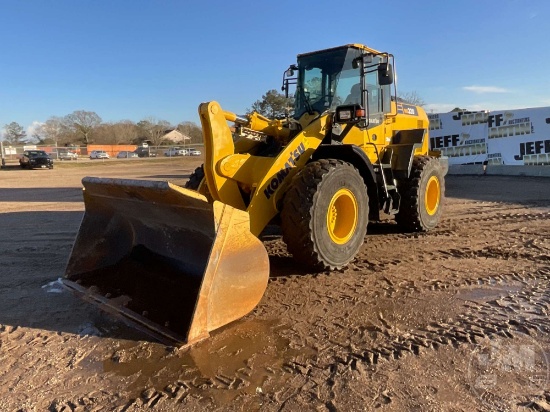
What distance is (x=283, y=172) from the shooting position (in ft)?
15.7

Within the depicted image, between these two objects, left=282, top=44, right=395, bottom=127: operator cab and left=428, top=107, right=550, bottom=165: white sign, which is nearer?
left=282, top=44, right=395, bottom=127: operator cab

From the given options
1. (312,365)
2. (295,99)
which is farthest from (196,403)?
(295,99)

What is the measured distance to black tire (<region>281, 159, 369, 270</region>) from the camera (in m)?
4.56

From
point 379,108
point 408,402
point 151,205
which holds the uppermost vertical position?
point 379,108

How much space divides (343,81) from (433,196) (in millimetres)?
2895

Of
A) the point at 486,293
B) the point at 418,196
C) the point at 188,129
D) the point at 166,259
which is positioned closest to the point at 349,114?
the point at 418,196

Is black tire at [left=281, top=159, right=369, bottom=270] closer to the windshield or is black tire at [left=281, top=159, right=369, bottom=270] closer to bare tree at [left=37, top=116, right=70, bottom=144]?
the windshield

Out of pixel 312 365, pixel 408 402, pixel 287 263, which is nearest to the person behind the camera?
pixel 408 402

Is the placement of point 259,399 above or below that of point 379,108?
below

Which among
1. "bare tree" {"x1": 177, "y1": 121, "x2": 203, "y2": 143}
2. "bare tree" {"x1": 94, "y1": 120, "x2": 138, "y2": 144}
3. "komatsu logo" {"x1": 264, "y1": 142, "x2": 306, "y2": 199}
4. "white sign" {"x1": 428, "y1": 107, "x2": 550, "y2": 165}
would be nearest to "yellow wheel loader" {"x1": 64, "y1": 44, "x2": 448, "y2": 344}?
"komatsu logo" {"x1": 264, "y1": 142, "x2": 306, "y2": 199}

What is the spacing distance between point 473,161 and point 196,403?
60.2ft

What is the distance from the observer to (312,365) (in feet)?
10.3

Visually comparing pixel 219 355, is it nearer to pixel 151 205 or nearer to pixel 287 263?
pixel 151 205

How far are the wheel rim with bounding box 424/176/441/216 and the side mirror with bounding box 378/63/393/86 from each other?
2.41 m
